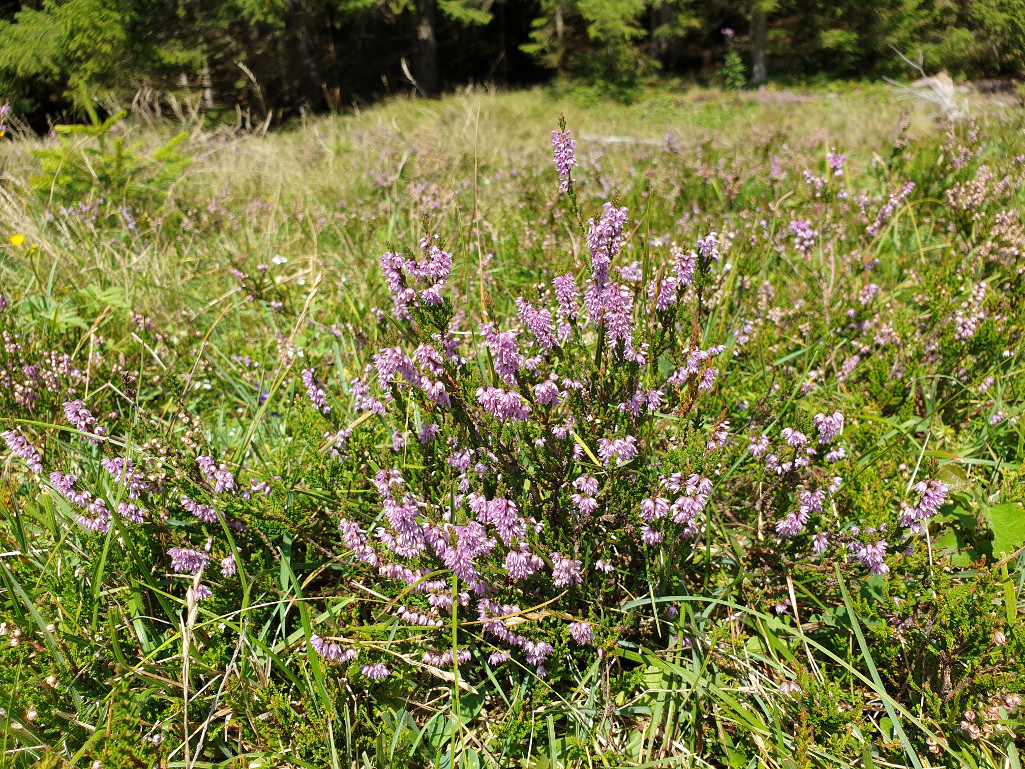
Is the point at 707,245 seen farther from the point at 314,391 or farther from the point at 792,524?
the point at 314,391

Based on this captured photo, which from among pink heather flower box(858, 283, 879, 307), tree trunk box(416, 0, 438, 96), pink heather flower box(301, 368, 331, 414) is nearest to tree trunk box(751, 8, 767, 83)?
tree trunk box(416, 0, 438, 96)

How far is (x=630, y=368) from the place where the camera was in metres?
1.88

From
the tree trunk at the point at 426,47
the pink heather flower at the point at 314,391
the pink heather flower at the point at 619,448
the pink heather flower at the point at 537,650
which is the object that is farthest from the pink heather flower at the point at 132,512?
the tree trunk at the point at 426,47

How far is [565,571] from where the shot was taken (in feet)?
6.02

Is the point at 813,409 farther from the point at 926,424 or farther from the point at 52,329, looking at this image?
the point at 52,329

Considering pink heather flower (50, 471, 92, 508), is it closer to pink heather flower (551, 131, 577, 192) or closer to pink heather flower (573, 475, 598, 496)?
pink heather flower (573, 475, 598, 496)

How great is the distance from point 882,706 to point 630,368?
4.38 ft

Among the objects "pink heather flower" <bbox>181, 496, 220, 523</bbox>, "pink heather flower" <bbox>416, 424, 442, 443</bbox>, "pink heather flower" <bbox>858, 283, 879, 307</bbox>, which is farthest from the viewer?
"pink heather flower" <bbox>858, 283, 879, 307</bbox>

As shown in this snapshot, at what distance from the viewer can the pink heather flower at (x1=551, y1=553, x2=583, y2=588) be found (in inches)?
71.9

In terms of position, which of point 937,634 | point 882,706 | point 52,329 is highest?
point 52,329

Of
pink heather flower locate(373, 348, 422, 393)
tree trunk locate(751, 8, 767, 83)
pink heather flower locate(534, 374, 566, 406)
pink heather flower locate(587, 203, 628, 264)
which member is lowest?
pink heather flower locate(534, 374, 566, 406)

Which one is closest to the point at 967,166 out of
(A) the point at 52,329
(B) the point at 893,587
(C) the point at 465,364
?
(B) the point at 893,587

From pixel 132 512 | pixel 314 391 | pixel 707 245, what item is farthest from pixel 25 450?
pixel 707 245

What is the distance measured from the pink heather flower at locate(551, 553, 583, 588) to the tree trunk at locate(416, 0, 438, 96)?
19.5 metres
